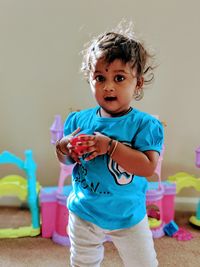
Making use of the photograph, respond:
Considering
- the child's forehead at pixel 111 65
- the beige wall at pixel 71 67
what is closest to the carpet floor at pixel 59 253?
the beige wall at pixel 71 67

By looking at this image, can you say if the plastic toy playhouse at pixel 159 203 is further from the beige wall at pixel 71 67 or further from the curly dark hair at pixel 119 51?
the curly dark hair at pixel 119 51

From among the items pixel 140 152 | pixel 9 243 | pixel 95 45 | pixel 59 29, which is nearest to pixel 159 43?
pixel 59 29

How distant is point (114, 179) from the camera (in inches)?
33.4

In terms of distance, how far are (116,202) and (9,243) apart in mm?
670

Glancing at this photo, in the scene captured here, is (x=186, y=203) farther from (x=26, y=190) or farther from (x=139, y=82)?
(x=139, y=82)

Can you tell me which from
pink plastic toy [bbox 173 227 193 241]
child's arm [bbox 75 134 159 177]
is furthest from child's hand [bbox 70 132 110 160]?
pink plastic toy [bbox 173 227 193 241]

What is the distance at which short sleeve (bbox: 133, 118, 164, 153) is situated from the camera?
2.67 ft

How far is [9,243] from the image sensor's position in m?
1.36

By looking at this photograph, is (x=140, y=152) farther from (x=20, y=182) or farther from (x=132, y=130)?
(x=20, y=182)

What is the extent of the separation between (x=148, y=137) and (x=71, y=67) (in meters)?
0.80

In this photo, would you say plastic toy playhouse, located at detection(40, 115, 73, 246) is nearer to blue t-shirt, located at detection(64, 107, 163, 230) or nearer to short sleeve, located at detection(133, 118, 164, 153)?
blue t-shirt, located at detection(64, 107, 163, 230)

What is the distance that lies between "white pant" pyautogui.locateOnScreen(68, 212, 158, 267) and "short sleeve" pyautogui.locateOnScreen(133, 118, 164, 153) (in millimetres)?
194

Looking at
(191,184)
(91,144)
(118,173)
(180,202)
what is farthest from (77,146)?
(180,202)

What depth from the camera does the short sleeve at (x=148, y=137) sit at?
0.81m
